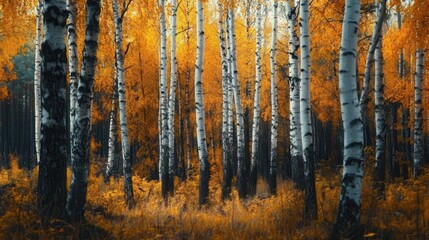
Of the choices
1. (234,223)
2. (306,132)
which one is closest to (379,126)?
(306,132)

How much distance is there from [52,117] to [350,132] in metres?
3.93

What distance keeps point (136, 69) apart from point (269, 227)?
16.5 meters

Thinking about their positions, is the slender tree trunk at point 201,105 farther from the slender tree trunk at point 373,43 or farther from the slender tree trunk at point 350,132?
the slender tree trunk at point 350,132

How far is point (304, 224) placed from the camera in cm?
641

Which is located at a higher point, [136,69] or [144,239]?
[136,69]

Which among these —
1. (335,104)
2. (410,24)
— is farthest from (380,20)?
(335,104)

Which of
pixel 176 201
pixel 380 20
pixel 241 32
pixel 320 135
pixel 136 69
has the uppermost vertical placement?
pixel 241 32

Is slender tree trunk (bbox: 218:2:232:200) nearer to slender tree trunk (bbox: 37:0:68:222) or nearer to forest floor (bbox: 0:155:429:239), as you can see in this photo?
forest floor (bbox: 0:155:429:239)

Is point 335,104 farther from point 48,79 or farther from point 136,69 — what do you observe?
point 48,79

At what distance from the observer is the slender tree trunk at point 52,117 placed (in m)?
5.15

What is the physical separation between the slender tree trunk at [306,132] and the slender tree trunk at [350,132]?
6.18 feet

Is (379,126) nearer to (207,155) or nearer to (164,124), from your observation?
(207,155)

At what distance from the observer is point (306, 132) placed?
7.14 m

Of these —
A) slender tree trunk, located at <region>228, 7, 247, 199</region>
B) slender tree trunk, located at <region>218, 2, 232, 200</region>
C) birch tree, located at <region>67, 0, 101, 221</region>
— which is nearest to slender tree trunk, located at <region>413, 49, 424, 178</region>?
slender tree trunk, located at <region>228, 7, 247, 199</region>
